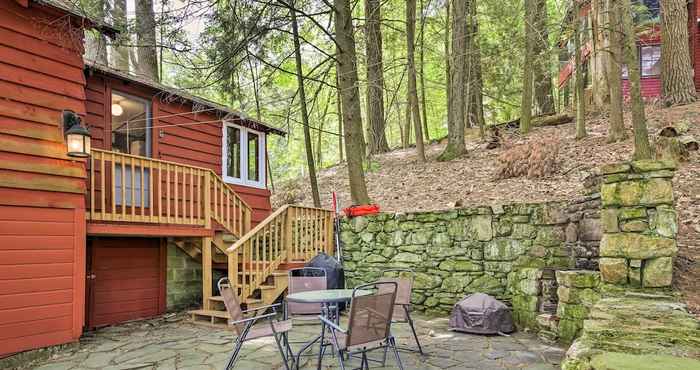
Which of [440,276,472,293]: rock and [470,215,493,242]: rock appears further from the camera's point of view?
[440,276,472,293]: rock

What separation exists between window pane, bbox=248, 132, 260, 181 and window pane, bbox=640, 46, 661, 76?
12.9m

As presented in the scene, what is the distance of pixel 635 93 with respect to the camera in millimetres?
6301

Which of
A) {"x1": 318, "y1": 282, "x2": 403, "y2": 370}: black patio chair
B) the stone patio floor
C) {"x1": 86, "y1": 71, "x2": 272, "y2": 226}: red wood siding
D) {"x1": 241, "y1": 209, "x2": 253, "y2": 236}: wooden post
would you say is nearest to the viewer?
{"x1": 318, "y1": 282, "x2": 403, "y2": 370}: black patio chair

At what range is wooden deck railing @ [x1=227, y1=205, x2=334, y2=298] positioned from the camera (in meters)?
6.12

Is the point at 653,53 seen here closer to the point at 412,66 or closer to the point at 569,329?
the point at 412,66

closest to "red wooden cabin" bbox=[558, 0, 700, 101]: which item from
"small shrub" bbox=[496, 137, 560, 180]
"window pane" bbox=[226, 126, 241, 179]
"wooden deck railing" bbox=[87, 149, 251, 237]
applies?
"small shrub" bbox=[496, 137, 560, 180]

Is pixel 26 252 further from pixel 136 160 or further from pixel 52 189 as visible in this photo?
pixel 136 160

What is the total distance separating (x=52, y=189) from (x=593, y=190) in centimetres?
625

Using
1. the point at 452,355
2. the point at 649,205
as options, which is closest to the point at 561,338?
the point at 452,355

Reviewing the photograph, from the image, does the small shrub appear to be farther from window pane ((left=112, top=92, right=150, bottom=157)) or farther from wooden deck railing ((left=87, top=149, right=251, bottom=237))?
window pane ((left=112, top=92, right=150, bottom=157))

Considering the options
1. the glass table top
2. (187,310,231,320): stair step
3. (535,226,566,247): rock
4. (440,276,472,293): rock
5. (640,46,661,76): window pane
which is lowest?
(187,310,231,320): stair step

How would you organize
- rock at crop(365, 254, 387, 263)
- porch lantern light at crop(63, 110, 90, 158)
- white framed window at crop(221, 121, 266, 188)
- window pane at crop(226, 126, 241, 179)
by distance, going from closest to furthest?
porch lantern light at crop(63, 110, 90, 158), rock at crop(365, 254, 387, 263), white framed window at crop(221, 121, 266, 188), window pane at crop(226, 126, 241, 179)

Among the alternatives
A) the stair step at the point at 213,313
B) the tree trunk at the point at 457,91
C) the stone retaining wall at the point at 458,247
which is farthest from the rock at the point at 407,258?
the tree trunk at the point at 457,91

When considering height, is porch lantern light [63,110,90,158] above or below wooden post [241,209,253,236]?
above
